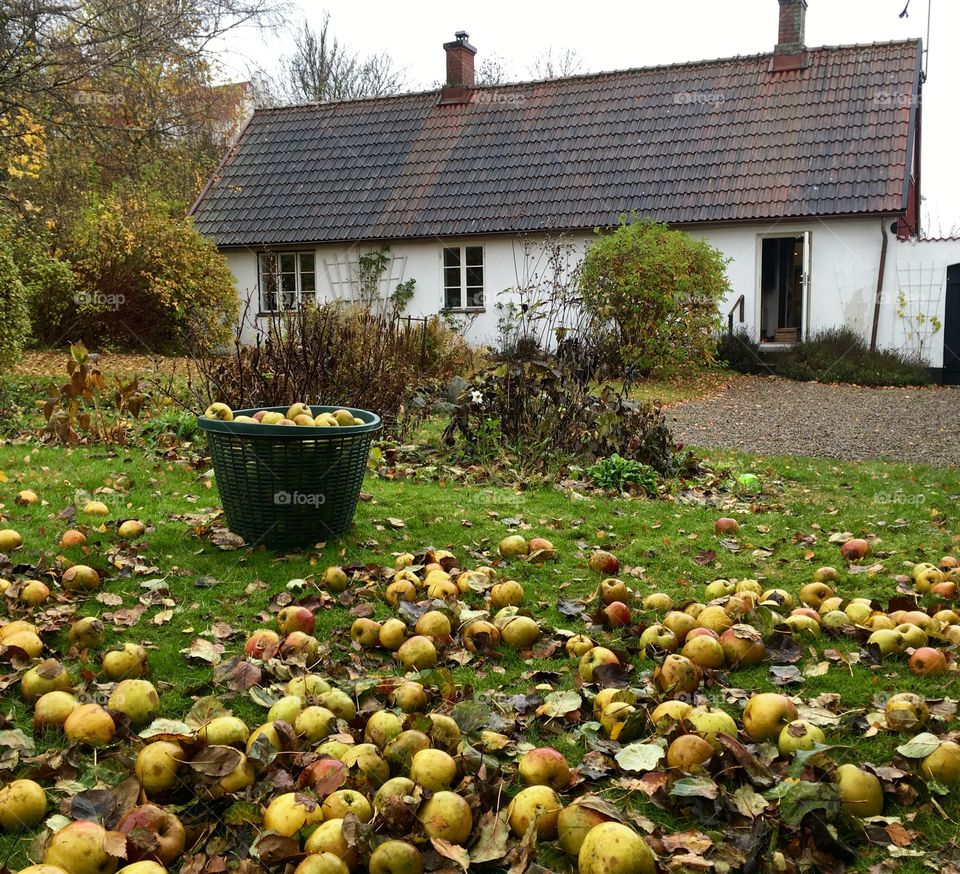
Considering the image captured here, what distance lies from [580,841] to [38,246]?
1512cm

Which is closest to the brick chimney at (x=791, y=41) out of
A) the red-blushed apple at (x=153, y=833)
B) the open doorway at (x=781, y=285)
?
the open doorway at (x=781, y=285)

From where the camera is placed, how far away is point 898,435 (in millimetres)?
10383

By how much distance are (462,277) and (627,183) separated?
4.18m

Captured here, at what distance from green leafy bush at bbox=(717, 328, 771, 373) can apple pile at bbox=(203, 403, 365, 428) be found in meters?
13.0

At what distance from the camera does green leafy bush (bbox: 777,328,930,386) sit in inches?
620

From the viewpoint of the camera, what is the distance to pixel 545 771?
2.39 m

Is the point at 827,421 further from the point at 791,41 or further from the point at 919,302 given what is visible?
the point at 791,41

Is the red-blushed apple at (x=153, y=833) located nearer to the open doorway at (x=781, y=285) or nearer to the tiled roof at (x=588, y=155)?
the tiled roof at (x=588, y=155)

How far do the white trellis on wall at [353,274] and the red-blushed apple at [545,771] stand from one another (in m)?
18.0

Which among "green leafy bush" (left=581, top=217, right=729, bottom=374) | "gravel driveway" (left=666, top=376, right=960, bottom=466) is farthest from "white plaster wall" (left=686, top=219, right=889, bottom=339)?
"gravel driveway" (left=666, top=376, right=960, bottom=466)

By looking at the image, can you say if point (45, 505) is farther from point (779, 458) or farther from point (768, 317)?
point (768, 317)

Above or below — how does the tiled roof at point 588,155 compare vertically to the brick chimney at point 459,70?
below

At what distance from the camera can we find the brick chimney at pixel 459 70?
71.8 feet

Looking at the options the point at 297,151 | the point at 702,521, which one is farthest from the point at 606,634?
the point at 297,151
